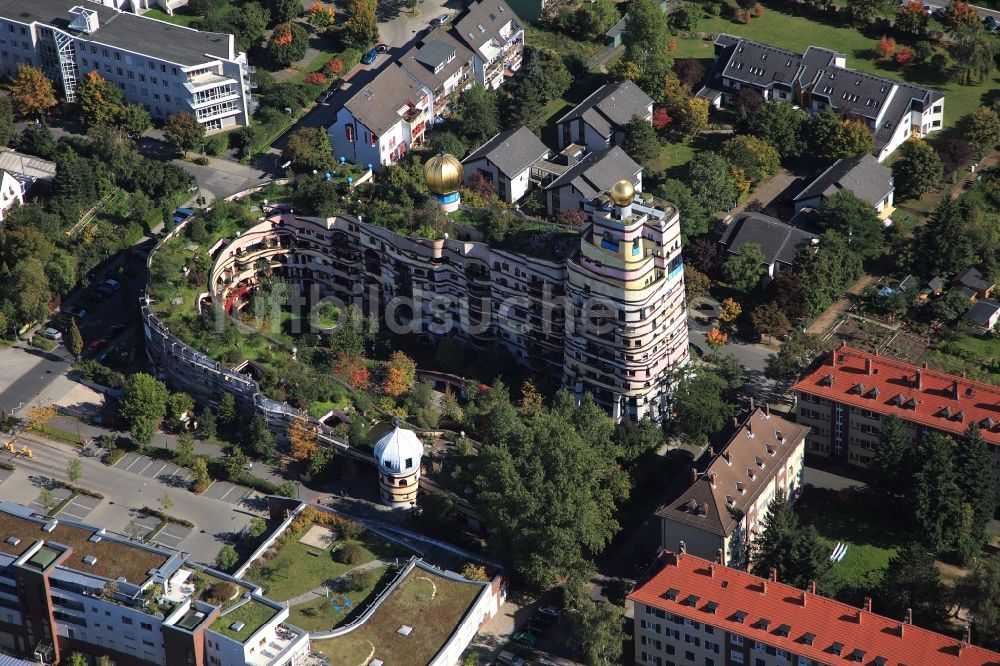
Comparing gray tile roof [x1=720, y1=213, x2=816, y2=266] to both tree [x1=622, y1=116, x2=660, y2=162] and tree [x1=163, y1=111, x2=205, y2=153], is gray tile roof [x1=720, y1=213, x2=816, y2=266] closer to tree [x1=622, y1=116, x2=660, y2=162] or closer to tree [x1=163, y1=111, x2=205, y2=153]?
tree [x1=622, y1=116, x2=660, y2=162]

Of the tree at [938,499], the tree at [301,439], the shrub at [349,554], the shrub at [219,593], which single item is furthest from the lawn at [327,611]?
the tree at [938,499]

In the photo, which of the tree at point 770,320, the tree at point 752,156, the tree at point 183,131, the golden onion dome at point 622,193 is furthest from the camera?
the tree at point 752,156

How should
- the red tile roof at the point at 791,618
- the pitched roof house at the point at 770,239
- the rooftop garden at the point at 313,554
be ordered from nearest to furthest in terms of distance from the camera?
the red tile roof at the point at 791,618, the rooftop garden at the point at 313,554, the pitched roof house at the point at 770,239

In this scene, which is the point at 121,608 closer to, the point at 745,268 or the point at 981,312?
the point at 745,268

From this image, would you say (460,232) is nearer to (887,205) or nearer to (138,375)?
(138,375)

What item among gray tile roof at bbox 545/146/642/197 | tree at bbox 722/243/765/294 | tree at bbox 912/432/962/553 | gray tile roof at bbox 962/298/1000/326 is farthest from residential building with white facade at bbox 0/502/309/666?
gray tile roof at bbox 962/298/1000/326

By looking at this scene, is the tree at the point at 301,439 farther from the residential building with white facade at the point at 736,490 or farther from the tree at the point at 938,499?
the tree at the point at 938,499
